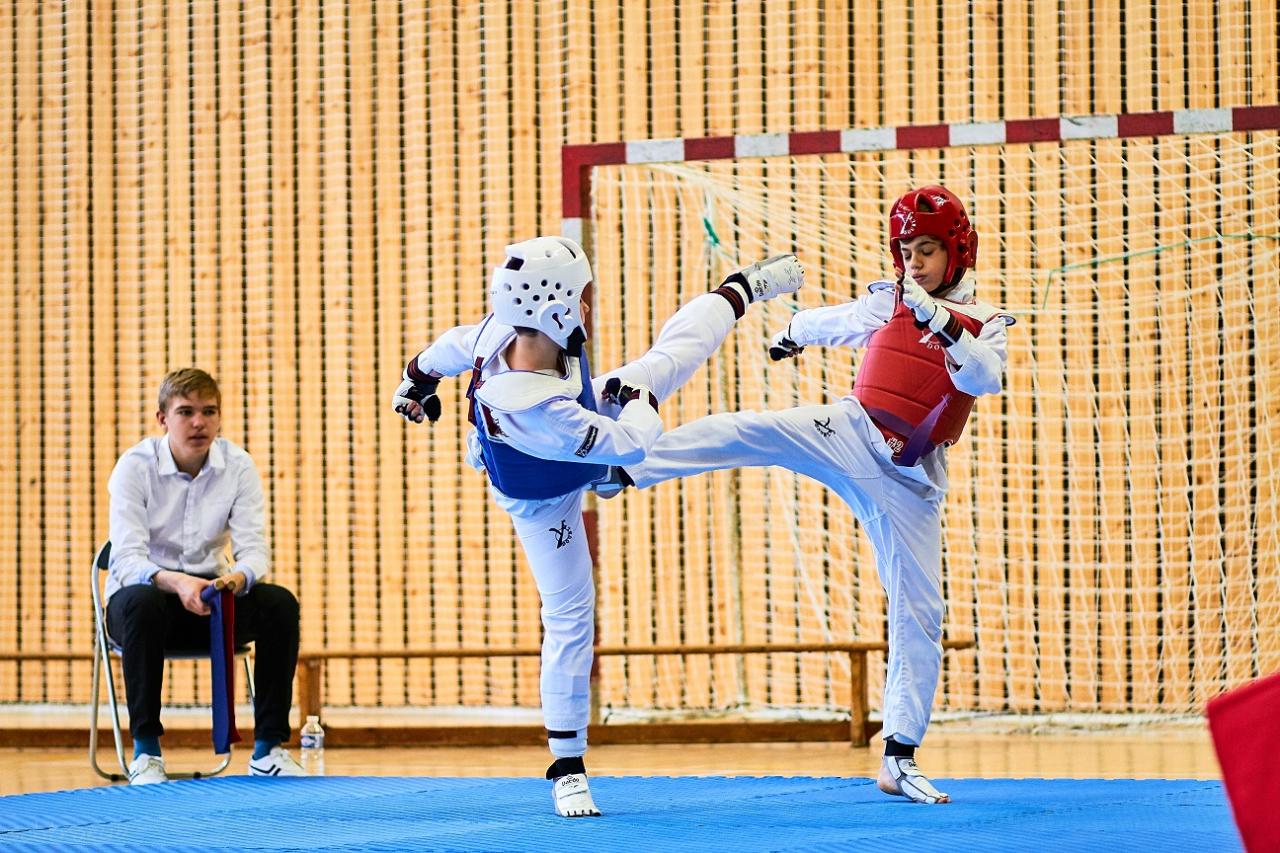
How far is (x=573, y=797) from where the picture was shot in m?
4.08

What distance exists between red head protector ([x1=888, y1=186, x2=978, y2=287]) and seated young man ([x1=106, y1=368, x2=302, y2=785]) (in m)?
2.41

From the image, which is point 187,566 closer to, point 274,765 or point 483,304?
point 274,765

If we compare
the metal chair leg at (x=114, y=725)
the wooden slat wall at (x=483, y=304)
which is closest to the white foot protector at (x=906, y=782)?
the metal chair leg at (x=114, y=725)

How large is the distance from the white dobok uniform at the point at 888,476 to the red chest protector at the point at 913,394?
4 cm

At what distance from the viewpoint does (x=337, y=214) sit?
27.9 feet

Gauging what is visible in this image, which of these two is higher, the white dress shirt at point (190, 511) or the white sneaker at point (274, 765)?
the white dress shirt at point (190, 511)

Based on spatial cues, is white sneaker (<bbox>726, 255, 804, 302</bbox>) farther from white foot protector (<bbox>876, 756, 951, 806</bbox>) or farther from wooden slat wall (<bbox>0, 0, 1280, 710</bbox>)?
wooden slat wall (<bbox>0, 0, 1280, 710</bbox>)

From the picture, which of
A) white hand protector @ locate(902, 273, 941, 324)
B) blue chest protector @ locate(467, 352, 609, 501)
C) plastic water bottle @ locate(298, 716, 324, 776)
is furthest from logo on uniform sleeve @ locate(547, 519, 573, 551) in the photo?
plastic water bottle @ locate(298, 716, 324, 776)

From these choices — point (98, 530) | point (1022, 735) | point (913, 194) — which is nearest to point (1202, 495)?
point (1022, 735)

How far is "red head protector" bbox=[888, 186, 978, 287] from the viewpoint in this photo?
14.3 feet

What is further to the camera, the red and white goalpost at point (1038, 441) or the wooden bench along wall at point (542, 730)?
the red and white goalpost at point (1038, 441)

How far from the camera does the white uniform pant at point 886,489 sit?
169 inches

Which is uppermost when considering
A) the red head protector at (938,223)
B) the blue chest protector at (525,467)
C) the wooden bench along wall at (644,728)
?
the red head protector at (938,223)

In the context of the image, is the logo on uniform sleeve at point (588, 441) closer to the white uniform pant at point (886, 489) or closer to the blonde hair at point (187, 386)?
the white uniform pant at point (886, 489)
